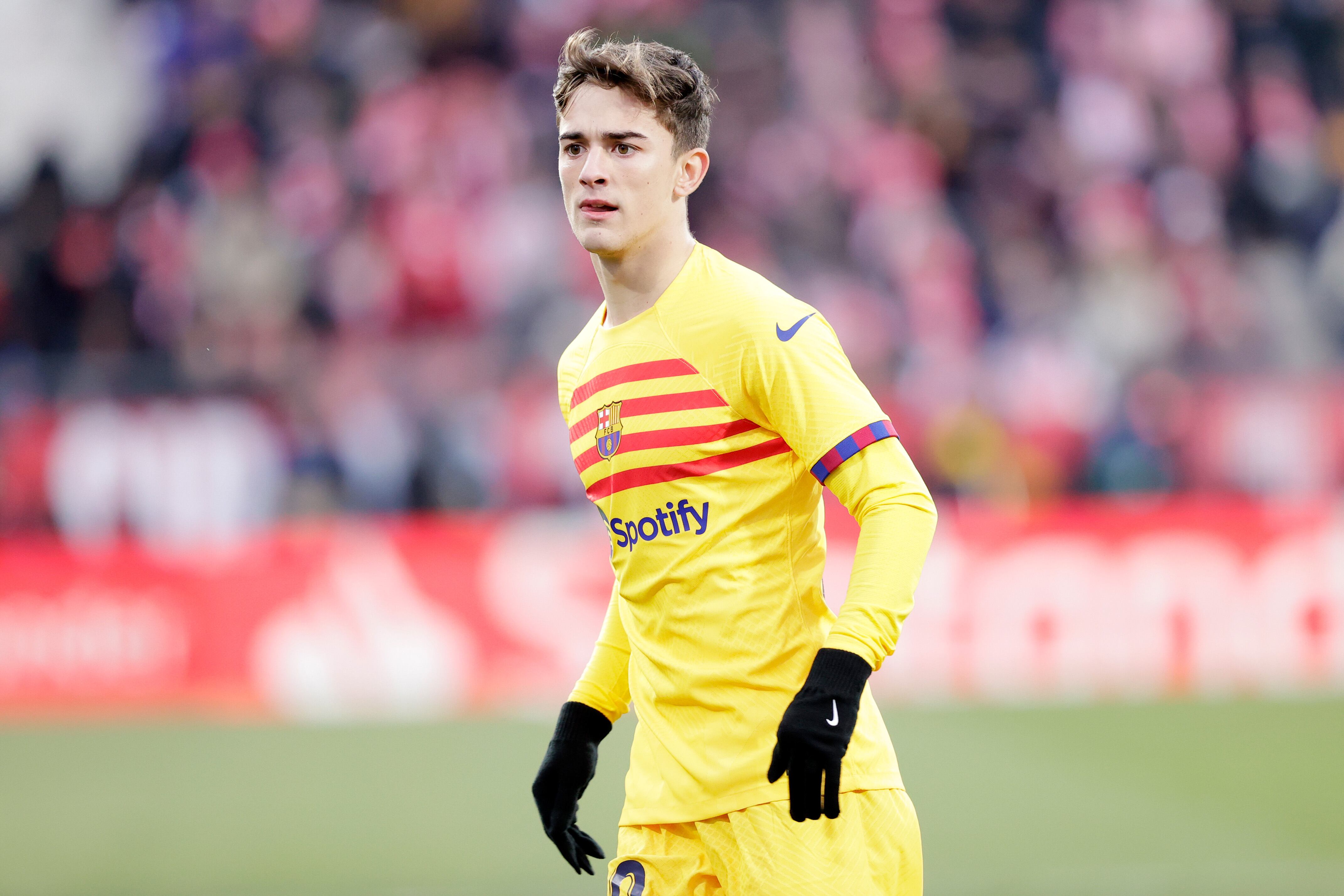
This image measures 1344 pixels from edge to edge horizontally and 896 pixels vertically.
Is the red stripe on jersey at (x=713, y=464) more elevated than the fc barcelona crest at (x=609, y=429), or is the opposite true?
the fc barcelona crest at (x=609, y=429)

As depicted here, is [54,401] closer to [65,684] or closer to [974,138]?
[65,684]

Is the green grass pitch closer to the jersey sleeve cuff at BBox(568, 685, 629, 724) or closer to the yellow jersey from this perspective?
the jersey sleeve cuff at BBox(568, 685, 629, 724)

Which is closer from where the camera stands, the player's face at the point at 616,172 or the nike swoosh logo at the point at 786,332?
the nike swoosh logo at the point at 786,332

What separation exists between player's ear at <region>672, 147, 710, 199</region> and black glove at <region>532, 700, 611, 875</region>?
1218mm

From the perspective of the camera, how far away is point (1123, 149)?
616 inches

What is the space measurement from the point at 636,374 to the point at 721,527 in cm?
36

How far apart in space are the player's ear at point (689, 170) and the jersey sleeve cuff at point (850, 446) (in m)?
0.66

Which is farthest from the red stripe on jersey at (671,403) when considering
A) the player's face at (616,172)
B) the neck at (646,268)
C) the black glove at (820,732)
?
the black glove at (820,732)

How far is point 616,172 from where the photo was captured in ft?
10.3

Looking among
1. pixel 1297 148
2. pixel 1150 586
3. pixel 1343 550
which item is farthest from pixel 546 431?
pixel 1297 148

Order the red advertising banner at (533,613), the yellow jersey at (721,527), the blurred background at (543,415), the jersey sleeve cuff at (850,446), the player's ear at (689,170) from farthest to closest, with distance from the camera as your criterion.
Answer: the red advertising banner at (533,613), the blurred background at (543,415), the player's ear at (689,170), the yellow jersey at (721,527), the jersey sleeve cuff at (850,446)

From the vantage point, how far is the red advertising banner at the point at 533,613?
36.3 ft

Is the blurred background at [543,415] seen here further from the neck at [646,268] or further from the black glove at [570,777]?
the neck at [646,268]

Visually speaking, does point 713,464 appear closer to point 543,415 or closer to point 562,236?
point 543,415
